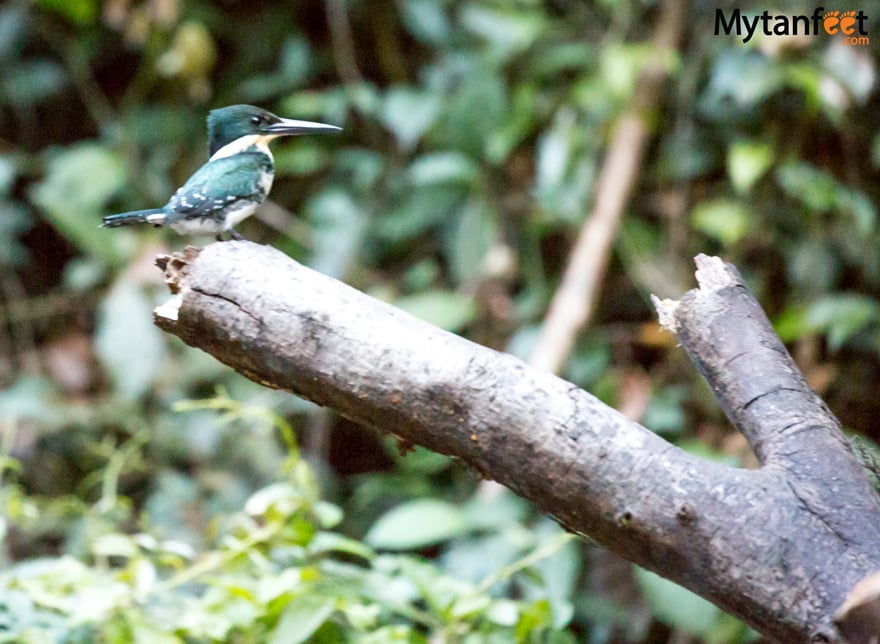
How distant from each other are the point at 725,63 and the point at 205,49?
184 centimetres

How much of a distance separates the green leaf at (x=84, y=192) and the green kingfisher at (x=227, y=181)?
5.39 ft

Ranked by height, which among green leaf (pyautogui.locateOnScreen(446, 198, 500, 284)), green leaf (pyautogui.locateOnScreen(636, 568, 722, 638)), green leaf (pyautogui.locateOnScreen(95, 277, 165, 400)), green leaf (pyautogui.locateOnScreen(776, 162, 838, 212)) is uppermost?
green leaf (pyautogui.locateOnScreen(776, 162, 838, 212))

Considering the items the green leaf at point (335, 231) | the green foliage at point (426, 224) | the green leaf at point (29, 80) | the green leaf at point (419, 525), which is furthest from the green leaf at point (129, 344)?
the green leaf at point (29, 80)

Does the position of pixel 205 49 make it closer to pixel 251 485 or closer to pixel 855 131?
pixel 251 485

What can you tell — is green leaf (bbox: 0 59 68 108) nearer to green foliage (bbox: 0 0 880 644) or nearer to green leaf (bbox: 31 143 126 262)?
green foliage (bbox: 0 0 880 644)

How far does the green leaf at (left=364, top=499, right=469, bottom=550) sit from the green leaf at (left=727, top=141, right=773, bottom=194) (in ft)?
4.41

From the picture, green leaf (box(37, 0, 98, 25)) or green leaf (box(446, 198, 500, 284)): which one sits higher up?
green leaf (box(37, 0, 98, 25))

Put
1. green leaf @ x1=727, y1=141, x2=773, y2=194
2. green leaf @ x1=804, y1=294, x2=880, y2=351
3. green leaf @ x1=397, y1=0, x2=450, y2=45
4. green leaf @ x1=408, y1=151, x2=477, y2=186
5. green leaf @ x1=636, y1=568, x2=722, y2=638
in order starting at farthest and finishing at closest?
1. green leaf @ x1=397, y1=0, x2=450, y2=45
2. green leaf @ x1=408, y1=151, x2=477, y2=186
3. green leaf @ x1=727, y1=141, x2=773, y2=194
4. green leaf @ x1=804, y1=294, x2=880, y2=351
5. green leaf @ x1=636, y1=568, x2=722, y2=638

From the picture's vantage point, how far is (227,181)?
1.62 meters

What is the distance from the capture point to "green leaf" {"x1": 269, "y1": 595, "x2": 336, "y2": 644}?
1.62 m

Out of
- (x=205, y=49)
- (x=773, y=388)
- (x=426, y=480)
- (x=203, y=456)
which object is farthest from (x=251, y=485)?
(x=773, y=388)

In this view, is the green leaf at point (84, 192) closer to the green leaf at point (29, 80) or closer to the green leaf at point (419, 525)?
the green leaf at point (29, 80)

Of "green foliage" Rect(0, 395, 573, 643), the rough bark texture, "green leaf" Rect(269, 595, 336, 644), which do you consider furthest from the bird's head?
"green leaf" Rect(269, 595, 336, 644)

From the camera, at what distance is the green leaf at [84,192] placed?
3.18 meters
